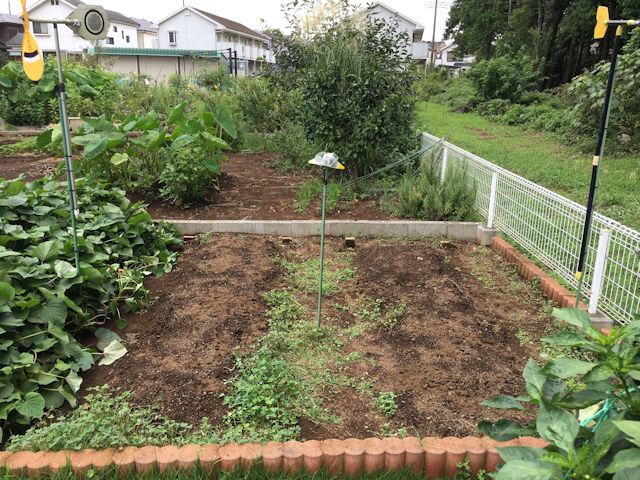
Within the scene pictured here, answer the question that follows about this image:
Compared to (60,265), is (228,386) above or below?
below

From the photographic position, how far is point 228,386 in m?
2.80

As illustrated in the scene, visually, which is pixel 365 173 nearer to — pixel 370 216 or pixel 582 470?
pixel 370 216

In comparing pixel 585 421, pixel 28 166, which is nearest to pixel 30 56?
pixel 585 421

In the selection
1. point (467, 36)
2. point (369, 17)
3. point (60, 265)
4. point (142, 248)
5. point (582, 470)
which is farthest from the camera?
point (467, 36)

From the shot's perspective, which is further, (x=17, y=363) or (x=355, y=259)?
(x=355, y=259)

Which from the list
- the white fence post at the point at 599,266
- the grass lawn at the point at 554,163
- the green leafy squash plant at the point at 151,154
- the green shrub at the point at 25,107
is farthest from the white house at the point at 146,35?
the white fence post at the point at 599,266

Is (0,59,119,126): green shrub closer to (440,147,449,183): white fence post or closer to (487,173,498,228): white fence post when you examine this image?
(440,147,449,183): white fence post

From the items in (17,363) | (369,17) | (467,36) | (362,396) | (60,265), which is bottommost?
(362,396)

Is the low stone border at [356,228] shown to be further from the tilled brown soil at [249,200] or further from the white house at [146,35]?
the white house at [146,35]

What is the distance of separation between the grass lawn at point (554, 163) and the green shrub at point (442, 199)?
173 centimetres

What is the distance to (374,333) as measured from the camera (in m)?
3.51

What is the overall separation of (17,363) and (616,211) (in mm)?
6305

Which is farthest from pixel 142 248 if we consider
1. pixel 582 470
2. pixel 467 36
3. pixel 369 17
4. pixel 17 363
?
pixel 467 36

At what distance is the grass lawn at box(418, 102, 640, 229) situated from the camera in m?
6.35
